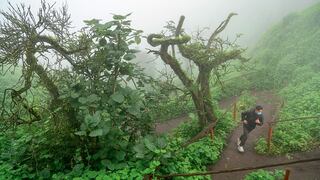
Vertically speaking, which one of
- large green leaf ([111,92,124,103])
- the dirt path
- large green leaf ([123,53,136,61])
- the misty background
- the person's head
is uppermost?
the misty background

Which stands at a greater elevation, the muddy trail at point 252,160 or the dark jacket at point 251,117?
the dark jacket at point 251,117

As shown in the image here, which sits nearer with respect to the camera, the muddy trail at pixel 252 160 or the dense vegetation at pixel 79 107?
the dense vegetation at pixel 79 107

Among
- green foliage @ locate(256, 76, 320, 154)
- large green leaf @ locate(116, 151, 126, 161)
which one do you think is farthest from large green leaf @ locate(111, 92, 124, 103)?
green foliage @ locate(256, 76, 320, 154)

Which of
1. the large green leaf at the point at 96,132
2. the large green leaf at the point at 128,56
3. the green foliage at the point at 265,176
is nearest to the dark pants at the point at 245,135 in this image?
the green foliage at the point at 265,176

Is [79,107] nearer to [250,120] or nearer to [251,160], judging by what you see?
[251,160]

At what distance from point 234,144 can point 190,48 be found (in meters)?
4.02

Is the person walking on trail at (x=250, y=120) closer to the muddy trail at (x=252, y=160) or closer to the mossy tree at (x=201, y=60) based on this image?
the muddy trail at (x=252, y=160)

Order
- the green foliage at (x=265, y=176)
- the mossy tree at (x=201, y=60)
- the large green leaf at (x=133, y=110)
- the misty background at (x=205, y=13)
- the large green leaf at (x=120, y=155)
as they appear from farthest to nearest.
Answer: the misty background at (x=205, y=13) < the mossy tree at (x=201, y=60) < the green foliage at (x=265, y=176) < the large green leaf at (x=120, y=155) < the large green leaf at (x=133, y=110)

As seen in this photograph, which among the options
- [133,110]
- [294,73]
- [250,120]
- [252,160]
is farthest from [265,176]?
[294,73]

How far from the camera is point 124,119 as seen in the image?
23.3 ft

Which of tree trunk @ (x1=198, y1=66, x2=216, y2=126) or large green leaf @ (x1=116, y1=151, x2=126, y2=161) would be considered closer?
large green leaf @ (x1=116, y1=151, x2=126, y2=161)

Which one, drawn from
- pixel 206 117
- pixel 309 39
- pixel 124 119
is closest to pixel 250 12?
pixel 309 39

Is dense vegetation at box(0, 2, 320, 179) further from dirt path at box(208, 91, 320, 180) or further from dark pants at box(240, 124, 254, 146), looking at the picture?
dark pants at box(240, 124, 254, 146)

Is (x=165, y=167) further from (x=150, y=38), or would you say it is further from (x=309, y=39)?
(x=309, y=39)
